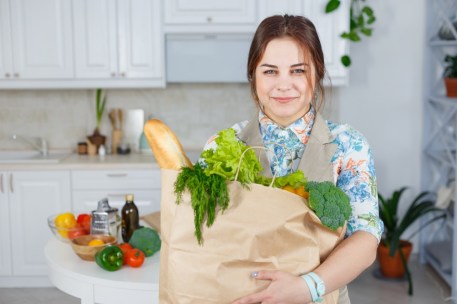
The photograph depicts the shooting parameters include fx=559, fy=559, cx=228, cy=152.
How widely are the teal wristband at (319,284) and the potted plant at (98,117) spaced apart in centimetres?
334

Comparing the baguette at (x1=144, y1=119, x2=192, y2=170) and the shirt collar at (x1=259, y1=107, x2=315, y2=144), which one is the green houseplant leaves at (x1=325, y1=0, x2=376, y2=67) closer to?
the shirt collar at (x1=259, y1=107, x2=315, y2=144)

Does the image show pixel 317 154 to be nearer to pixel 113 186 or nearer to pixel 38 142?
pixel 113 186

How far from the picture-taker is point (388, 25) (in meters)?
4.29

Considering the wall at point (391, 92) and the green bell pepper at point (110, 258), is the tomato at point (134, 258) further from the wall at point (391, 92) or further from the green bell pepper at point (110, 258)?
the wall at point (391, 92)

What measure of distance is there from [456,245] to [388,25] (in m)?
1.75

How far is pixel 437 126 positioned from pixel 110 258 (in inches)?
122

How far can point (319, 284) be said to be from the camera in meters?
1.11

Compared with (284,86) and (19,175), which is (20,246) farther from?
(284,86)

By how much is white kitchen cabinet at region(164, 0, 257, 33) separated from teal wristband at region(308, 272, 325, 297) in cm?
294

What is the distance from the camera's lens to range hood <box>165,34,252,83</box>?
3.91 metres

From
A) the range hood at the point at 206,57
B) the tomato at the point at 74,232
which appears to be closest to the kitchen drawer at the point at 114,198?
the range hood at the point at 206,57

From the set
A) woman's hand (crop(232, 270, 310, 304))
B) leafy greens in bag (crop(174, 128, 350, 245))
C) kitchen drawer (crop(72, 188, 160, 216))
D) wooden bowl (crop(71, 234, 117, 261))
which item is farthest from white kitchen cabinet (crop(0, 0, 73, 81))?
woman's hand (crop(232, 270, 310, 304))

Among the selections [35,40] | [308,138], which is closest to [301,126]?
[308,138]

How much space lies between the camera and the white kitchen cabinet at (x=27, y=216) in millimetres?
3814
